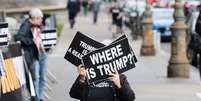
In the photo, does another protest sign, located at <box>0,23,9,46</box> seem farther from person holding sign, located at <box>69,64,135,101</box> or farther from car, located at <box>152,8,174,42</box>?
car, located at <box>152,8,174,42</box>

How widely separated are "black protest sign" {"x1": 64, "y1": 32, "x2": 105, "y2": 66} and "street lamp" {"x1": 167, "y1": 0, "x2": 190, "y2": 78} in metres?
10.0

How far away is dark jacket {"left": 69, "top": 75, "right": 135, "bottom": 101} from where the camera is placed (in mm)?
7324

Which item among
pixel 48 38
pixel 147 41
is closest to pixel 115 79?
pixel 48 38

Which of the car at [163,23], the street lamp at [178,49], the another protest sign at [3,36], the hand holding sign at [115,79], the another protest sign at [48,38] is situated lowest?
the car at [163,23]

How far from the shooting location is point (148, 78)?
18.1 m

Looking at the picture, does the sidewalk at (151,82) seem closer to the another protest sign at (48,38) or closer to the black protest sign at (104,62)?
the another protest sign at (48,38)

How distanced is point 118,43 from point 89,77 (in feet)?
1.44

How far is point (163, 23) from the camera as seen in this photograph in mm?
34531

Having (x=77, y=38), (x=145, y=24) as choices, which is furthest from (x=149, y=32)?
(x=77, y=38)

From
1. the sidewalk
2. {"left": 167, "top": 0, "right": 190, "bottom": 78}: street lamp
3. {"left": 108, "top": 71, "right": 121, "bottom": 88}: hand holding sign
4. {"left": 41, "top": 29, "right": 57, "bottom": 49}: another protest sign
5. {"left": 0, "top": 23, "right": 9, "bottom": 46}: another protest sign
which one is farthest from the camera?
{"left": 167, "top": 0, "right": 190, "bottom": 78}: street lamp

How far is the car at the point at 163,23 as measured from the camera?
3391 centimetres

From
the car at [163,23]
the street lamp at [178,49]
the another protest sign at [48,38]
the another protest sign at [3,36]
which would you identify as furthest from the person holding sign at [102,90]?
the car at [163,23]

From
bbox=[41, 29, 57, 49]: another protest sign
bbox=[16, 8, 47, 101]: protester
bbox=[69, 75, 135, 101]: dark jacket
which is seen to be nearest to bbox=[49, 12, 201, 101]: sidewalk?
bbox=[41, 29, 57, 49]: another protest sign

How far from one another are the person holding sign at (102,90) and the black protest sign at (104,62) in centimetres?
6
